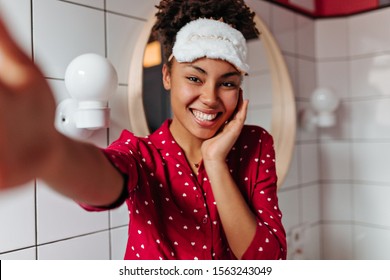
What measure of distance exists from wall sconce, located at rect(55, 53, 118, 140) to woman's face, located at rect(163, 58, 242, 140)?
0.30ft

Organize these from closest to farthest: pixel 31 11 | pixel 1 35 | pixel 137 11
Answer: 1. pixel 1 35
2. pixel 31 11
3. pixel 137 11

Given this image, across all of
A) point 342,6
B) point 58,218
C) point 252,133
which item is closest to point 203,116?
point 252,133

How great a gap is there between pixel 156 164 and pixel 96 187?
0.18 metres

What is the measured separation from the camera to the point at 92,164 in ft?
0.96

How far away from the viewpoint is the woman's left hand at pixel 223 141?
449 millimetres

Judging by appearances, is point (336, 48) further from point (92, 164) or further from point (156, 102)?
→ point (92, 164)

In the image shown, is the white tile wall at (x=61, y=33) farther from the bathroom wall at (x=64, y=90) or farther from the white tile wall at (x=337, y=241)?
the white tile wall at (x=337, y=241)

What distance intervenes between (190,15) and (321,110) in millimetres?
427

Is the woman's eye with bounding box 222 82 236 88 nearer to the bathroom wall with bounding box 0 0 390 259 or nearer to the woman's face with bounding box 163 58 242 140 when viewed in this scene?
the woman's face with bounding box 163 58 242 140

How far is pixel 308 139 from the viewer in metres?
0.81

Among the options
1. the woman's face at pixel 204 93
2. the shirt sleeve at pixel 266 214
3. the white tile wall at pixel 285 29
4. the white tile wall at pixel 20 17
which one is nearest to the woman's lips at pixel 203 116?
the woman's face at pixel 204 93

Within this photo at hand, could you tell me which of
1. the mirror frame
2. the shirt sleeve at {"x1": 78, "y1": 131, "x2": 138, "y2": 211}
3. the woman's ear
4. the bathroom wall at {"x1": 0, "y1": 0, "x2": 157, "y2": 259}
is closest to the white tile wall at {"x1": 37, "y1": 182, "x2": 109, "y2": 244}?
the bathroom wall at {"x1": 0, "y1": 0, "x2": 157, "y2": 259}
